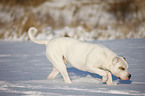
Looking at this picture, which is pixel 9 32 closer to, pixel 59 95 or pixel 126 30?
pixel 126 30

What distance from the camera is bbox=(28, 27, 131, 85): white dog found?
4.08 m

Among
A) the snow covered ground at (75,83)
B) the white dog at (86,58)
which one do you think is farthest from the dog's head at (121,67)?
the snow covered ground at (75,83)

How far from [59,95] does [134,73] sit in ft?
8.44

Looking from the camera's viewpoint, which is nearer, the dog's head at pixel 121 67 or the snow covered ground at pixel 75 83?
the snow covered ground at pixel 75 83

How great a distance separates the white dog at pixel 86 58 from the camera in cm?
408

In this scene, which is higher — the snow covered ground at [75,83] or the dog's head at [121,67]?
the dog's head at [121,67]

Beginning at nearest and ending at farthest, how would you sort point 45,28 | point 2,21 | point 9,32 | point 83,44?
point 83,44 < point 45,28 < point 9,32 < point 2,21

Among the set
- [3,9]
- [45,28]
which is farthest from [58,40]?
[3,9]

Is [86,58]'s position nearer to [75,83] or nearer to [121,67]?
[75,83]

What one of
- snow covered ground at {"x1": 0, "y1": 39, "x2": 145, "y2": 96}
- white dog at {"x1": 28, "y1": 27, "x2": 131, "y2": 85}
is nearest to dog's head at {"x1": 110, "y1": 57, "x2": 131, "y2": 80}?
white dog at {"x1": 28, "y1": 27, "x2": 131, "y2": 85}

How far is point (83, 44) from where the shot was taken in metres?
4.73

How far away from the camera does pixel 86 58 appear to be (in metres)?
4.38

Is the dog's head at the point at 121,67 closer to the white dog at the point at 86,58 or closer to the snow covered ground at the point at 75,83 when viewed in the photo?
the white dog at the point at 86,58

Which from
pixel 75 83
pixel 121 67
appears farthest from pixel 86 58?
pixel 121 67
